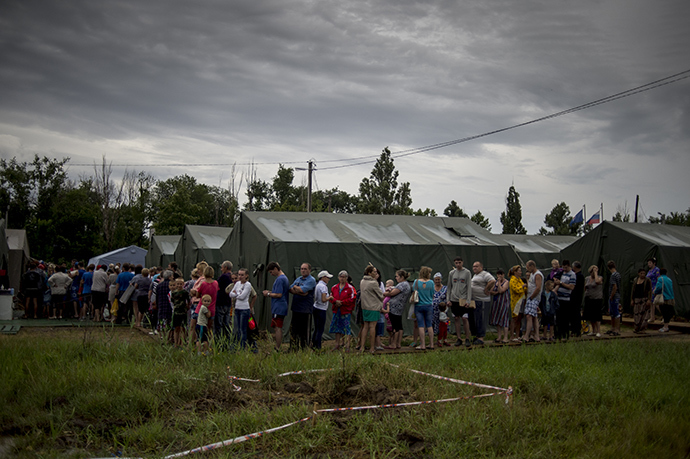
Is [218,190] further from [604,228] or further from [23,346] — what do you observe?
[23,346]

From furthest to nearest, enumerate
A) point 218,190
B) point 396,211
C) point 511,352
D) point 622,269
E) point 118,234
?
point 218,190 → point 396,211 → point 118,234 → point 622,269 → point 511,352

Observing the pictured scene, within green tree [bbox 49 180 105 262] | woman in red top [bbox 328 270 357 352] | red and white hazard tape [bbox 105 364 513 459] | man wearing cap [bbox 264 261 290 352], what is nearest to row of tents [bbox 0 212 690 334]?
woman in red top [bbox 328 270 357 352]

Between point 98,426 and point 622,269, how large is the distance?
18320mm

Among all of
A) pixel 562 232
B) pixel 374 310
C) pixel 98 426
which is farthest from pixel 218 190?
pixel 98 426

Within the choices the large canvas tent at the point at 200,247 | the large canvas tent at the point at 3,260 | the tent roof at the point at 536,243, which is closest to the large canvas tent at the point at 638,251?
the tent roof at the point at 536,243

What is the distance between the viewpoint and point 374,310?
10.6 metres

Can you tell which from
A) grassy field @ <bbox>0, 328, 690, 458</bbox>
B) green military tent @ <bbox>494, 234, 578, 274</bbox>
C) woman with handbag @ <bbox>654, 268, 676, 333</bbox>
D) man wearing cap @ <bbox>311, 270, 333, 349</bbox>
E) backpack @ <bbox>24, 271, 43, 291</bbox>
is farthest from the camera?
green military tent @ <bbox>494, 234, 578, 274</bbox>

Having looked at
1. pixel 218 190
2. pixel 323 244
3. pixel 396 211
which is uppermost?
pixel 218 190

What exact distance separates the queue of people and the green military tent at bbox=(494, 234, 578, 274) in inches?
318

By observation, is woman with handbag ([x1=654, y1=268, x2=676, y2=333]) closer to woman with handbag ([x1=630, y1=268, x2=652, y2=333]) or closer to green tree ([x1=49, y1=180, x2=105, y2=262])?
woman with handbag ([x1=630, y1=268, x2=652, y2=333])

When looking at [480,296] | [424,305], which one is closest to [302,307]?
[424,305]

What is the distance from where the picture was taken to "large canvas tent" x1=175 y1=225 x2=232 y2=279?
18.3 meters

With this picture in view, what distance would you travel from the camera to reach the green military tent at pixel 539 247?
22.6 metres

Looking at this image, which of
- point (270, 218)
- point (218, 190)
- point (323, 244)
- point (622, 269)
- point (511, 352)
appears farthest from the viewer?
point (218, 190)
